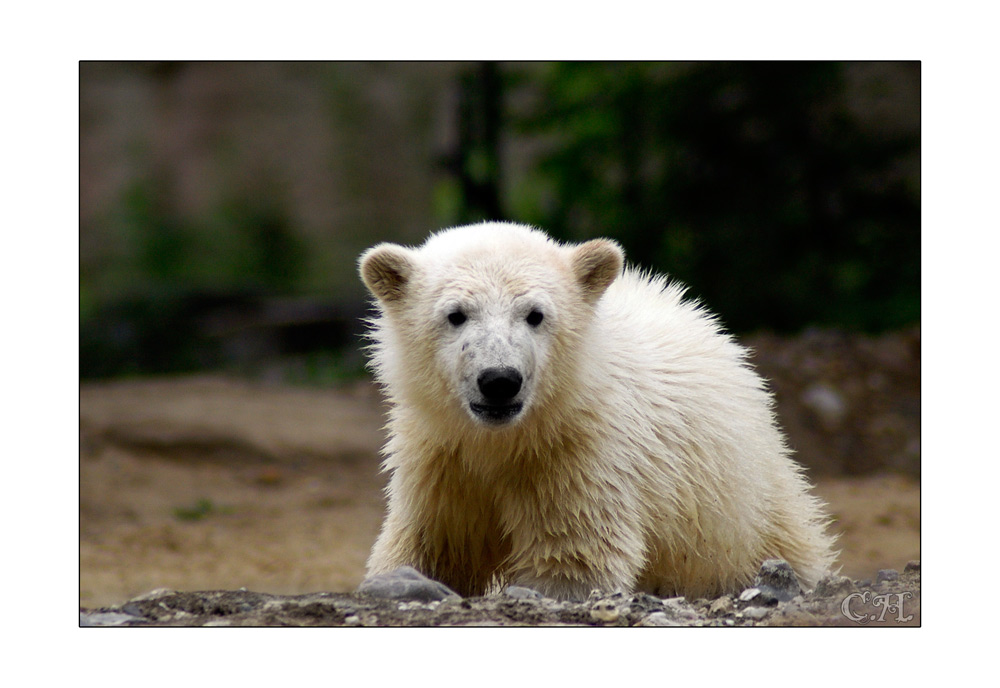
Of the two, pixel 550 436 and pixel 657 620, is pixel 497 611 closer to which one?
pixel 657 620

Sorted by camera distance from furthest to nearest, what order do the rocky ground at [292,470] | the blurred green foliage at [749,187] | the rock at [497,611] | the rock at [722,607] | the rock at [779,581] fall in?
the rocky ground at [292,470], the blurred green foliage at [749,187], the rock at [779,581], the rock at [722,607], the rock at [497,611]

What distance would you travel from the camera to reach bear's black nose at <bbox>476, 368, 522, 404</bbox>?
377 centimetres

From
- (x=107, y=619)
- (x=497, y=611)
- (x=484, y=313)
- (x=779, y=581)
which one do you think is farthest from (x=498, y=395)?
(x=107, y=619)

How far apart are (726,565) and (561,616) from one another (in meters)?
1.09

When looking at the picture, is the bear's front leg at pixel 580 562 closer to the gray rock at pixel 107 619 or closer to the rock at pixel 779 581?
the rock at pixel 779 581

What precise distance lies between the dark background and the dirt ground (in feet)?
3.12

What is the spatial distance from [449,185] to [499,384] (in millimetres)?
8004

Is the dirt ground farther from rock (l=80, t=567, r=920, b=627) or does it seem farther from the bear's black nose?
the bear's black nose

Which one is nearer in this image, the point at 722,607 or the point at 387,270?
the point at 722,607

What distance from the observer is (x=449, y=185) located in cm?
1153

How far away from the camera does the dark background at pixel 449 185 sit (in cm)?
649

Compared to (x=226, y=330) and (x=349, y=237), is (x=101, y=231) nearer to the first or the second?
(x=226, y=330)

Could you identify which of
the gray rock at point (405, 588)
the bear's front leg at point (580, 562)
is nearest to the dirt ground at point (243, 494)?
Answer: the gray rock at point (405, 588)

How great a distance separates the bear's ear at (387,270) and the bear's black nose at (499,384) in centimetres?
72
